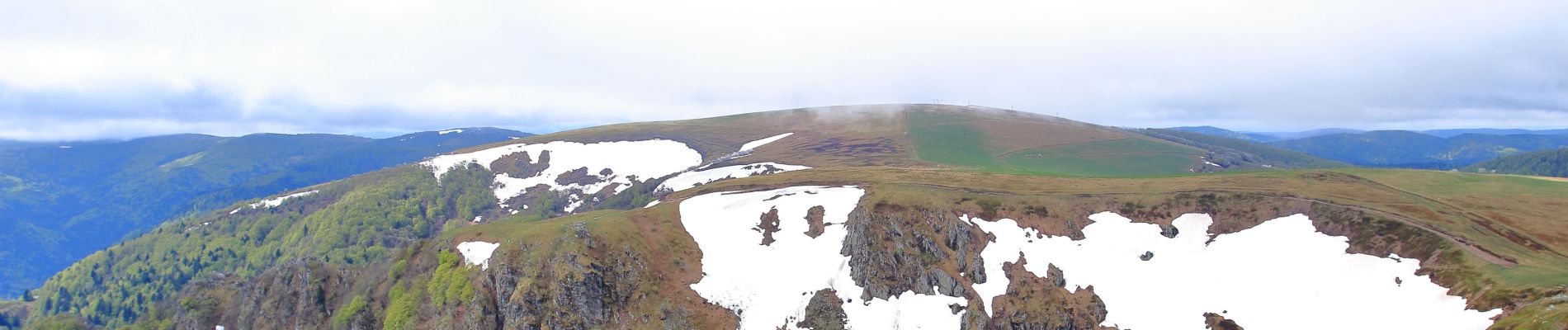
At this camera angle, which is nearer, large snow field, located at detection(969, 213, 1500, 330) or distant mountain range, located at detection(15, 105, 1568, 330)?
large snow field, located at detection(969, 213, 1500, 330)

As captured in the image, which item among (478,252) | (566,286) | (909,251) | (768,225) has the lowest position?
(566,286)

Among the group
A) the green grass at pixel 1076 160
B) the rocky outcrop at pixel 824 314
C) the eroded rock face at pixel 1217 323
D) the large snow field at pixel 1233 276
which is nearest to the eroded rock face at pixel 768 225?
the rocky outcrop at pixel 824 314

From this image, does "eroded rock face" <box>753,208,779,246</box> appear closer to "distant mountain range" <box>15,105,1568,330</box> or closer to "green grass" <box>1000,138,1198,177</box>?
"distant mountain range" <box>15,105,1568,330</box>

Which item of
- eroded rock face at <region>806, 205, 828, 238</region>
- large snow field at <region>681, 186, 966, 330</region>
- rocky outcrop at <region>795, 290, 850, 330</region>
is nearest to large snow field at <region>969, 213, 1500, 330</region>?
large snow field at <region>681, 186, 966, 330</region>

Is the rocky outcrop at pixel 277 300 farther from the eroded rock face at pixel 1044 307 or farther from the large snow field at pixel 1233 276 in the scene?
the large snow field at pixel 1233 276

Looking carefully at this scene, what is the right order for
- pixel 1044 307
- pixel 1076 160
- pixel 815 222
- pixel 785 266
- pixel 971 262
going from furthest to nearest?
1. pixel 1076 160
2. pixel 815 222
3. pixel 785 266
4. pixel 971 262
5. pixel 1044 307

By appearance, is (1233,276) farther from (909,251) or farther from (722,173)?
(722,173)

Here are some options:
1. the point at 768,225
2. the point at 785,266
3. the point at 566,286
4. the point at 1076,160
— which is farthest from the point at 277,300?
the point at 1076,160
